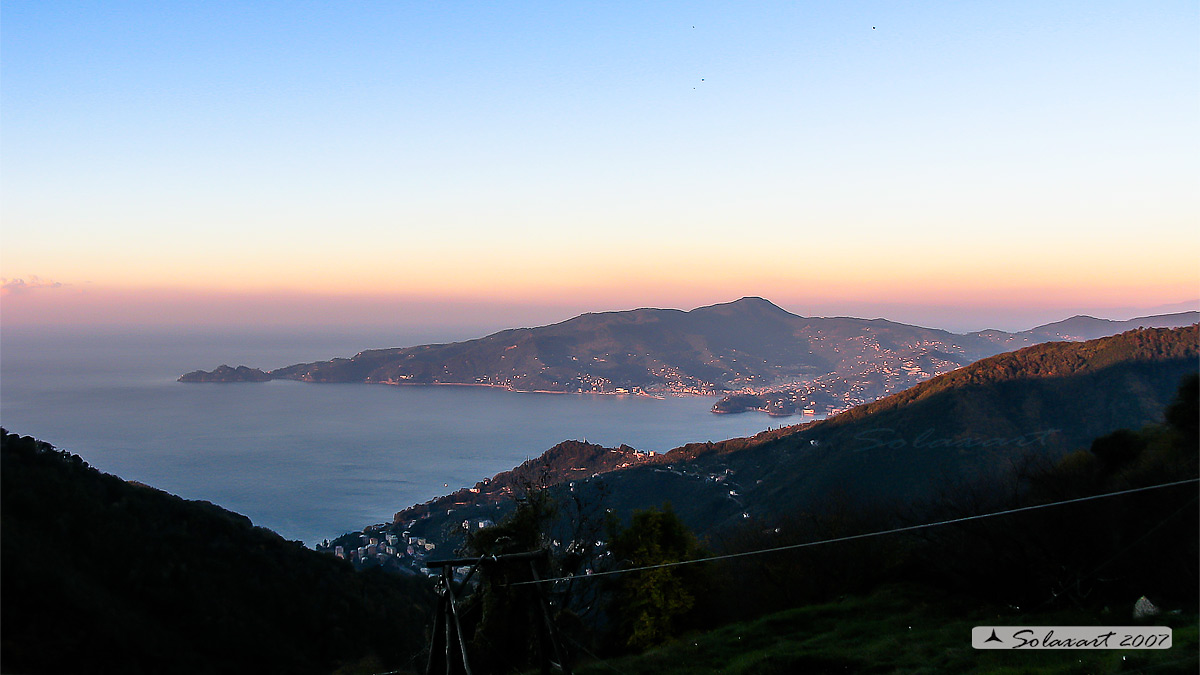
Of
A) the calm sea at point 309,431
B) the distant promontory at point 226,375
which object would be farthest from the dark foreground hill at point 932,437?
the distant promontory at point 226,375

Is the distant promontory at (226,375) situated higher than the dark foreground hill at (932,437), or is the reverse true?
the distant promontory at (226,375)

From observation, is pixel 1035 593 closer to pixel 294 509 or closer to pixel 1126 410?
pixel 1126 410

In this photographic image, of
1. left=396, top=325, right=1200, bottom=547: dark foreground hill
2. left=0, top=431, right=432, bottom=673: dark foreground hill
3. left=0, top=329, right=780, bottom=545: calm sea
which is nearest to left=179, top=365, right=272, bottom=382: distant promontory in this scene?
left=0, top=329, right=780, bottom=545: calm sea

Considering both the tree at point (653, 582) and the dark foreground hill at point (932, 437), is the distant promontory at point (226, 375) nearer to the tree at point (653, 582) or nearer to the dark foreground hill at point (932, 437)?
the dark foreground hill at point (932, 437)

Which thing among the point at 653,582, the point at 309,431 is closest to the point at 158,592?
the point at 653,582

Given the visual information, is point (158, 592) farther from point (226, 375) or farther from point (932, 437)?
point (226, 375)

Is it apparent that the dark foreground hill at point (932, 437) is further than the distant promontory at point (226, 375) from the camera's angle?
No

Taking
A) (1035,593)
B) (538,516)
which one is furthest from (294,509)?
(1035,593)
